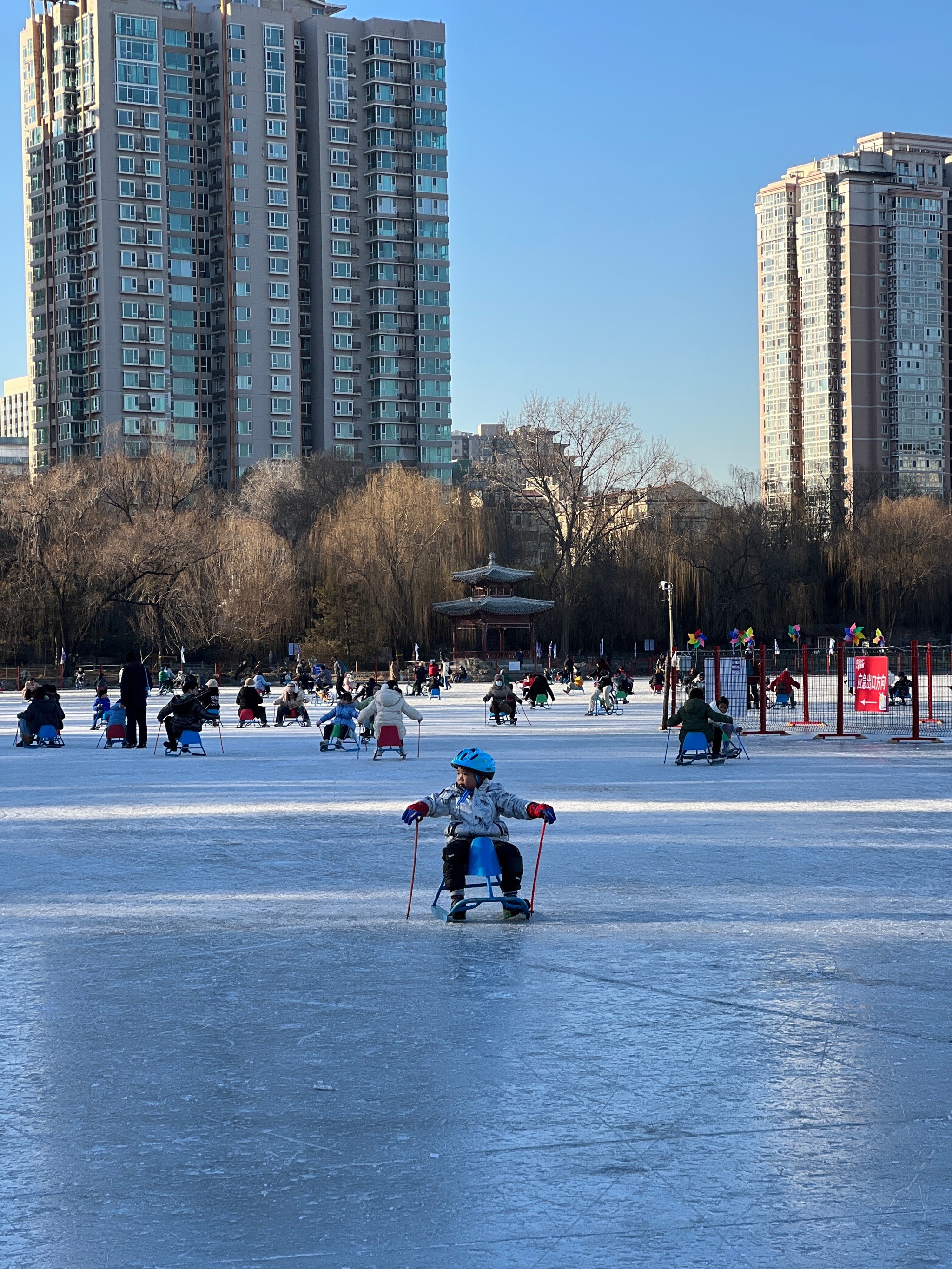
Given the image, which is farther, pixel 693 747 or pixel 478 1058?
pixel 693 747

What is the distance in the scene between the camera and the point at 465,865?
28.0 feet

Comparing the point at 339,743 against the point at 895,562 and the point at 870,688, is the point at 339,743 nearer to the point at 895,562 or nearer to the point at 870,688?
the point at 870,688

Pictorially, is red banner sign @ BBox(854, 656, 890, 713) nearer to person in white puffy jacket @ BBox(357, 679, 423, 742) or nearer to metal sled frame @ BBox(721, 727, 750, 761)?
metal sled frame @ BBox(721, 727, 750, 761)

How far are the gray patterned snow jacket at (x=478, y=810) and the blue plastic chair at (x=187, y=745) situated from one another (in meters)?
14.7

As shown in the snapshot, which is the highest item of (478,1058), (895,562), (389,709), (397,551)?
(397,551)

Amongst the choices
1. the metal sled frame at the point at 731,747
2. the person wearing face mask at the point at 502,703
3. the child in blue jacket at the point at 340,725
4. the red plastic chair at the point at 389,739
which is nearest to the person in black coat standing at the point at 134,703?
the child in blue jacket at the point at 340,725

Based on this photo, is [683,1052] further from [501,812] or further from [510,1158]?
[501,812]

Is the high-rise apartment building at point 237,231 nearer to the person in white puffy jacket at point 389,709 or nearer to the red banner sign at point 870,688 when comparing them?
the red banner sign at point 870,688

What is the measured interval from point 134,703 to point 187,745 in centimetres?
173

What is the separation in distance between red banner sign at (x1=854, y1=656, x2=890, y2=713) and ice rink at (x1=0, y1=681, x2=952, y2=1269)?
14.9m

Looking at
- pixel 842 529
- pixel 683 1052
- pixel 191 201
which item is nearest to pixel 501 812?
pixel 683 1052

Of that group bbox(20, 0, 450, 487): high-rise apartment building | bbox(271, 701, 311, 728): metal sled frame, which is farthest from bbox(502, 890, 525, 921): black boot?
bbox(20, 0, 450, 487): high-rise apartment building

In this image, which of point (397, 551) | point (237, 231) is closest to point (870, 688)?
point (397, 551)

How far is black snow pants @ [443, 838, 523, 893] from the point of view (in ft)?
28.0
